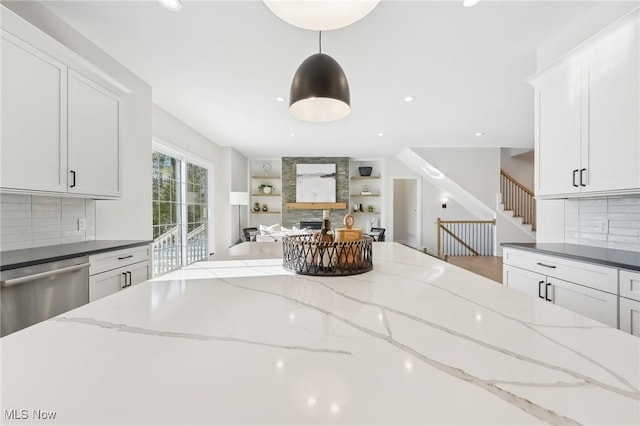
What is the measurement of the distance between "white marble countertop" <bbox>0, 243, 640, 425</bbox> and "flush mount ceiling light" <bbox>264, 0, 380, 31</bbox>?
922 millimetres

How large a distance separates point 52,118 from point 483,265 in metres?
6.61

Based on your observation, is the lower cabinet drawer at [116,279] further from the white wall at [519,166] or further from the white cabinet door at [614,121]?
the white wall at [519,166]

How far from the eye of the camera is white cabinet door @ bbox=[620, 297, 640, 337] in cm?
153

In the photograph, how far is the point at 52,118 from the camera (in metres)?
1.93

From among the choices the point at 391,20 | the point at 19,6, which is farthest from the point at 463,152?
the point at 19,6

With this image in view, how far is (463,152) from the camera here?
22.1ft

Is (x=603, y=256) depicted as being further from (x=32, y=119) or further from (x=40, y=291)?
(x=32, y=119)

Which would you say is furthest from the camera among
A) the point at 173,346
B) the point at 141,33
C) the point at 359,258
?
the point at 141,33

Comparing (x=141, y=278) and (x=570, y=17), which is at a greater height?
(x=570, y=17)

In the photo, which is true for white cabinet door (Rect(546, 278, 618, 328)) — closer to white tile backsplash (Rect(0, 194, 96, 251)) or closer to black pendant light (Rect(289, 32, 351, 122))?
black pendant light (Rect(289, 32, 351, 122))

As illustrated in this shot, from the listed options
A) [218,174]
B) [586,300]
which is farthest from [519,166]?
[218,174]

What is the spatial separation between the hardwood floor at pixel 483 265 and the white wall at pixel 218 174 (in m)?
5.03

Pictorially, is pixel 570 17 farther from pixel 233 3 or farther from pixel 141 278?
pixel 141 278

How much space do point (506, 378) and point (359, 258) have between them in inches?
30.8
